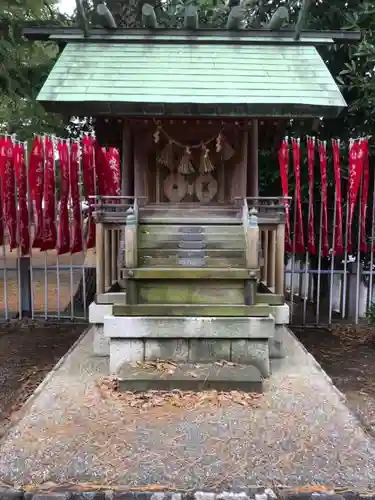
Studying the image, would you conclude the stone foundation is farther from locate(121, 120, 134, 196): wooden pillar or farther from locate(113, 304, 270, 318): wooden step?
locate(121, 120, 134, 196): wooden pillar

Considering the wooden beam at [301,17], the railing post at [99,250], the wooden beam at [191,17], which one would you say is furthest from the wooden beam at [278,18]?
the railing post at [99,250]

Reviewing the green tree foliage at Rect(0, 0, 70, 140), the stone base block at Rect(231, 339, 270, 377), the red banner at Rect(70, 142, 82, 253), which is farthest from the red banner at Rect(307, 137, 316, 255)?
the green tree foliage at Rect(0, 0, 70, 140)

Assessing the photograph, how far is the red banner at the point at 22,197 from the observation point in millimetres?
10211

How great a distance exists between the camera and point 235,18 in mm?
8203

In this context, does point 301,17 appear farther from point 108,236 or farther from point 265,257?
point 108,236

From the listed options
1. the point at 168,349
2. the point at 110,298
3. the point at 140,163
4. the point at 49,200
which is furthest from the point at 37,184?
the point at 168,349

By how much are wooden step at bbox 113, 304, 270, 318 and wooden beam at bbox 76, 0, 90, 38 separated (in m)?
4.92

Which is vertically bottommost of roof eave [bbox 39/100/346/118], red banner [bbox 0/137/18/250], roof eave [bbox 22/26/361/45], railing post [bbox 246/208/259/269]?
railing post [bbox 246/208/259/269]

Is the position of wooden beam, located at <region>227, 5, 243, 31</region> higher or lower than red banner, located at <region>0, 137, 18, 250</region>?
higher

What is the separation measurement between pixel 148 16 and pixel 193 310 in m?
5.32

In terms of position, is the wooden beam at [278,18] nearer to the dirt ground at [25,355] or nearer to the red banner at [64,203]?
the red banner at [64,203]

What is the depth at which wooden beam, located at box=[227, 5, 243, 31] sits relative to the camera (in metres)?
8.07

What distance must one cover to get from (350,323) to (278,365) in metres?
4.99

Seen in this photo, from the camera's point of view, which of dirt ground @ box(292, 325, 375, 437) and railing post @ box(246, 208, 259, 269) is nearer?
railing post @ box(246, 208, 259, 269)
